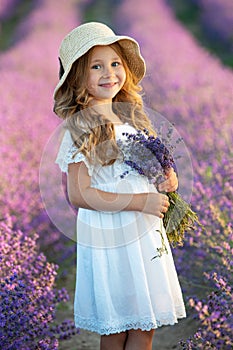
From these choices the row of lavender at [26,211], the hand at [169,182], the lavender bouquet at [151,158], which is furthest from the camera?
the row of lavender at [26,211]

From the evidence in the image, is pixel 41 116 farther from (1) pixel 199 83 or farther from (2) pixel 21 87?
(1) pixel 199 83

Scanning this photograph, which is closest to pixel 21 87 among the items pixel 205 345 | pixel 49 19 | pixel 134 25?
pixel 205 345

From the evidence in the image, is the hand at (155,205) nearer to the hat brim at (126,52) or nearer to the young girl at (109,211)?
the young girl at (109,211)

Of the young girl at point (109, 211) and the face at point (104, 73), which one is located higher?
the face at point (104, 73)

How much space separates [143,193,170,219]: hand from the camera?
226 centimetres

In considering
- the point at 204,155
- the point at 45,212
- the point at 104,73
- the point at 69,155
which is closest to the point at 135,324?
the point at 69,155

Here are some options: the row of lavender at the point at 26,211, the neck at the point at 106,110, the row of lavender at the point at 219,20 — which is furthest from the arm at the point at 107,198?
the row of lavender at the point at 219,20

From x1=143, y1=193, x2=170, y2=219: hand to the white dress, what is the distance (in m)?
0.06

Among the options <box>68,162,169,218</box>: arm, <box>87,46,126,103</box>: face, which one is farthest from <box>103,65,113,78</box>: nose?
<box>68,162,169,218</box>: arm

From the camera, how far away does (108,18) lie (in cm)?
1528

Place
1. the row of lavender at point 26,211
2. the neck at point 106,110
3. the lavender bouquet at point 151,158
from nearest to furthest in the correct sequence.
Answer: the lavender bouquet at point 151,158 < the neck at point 106,110 < the row of lavender at point 26,211

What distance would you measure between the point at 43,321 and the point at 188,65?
5.01m

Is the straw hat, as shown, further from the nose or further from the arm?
the arm

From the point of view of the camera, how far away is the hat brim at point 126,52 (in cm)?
232
